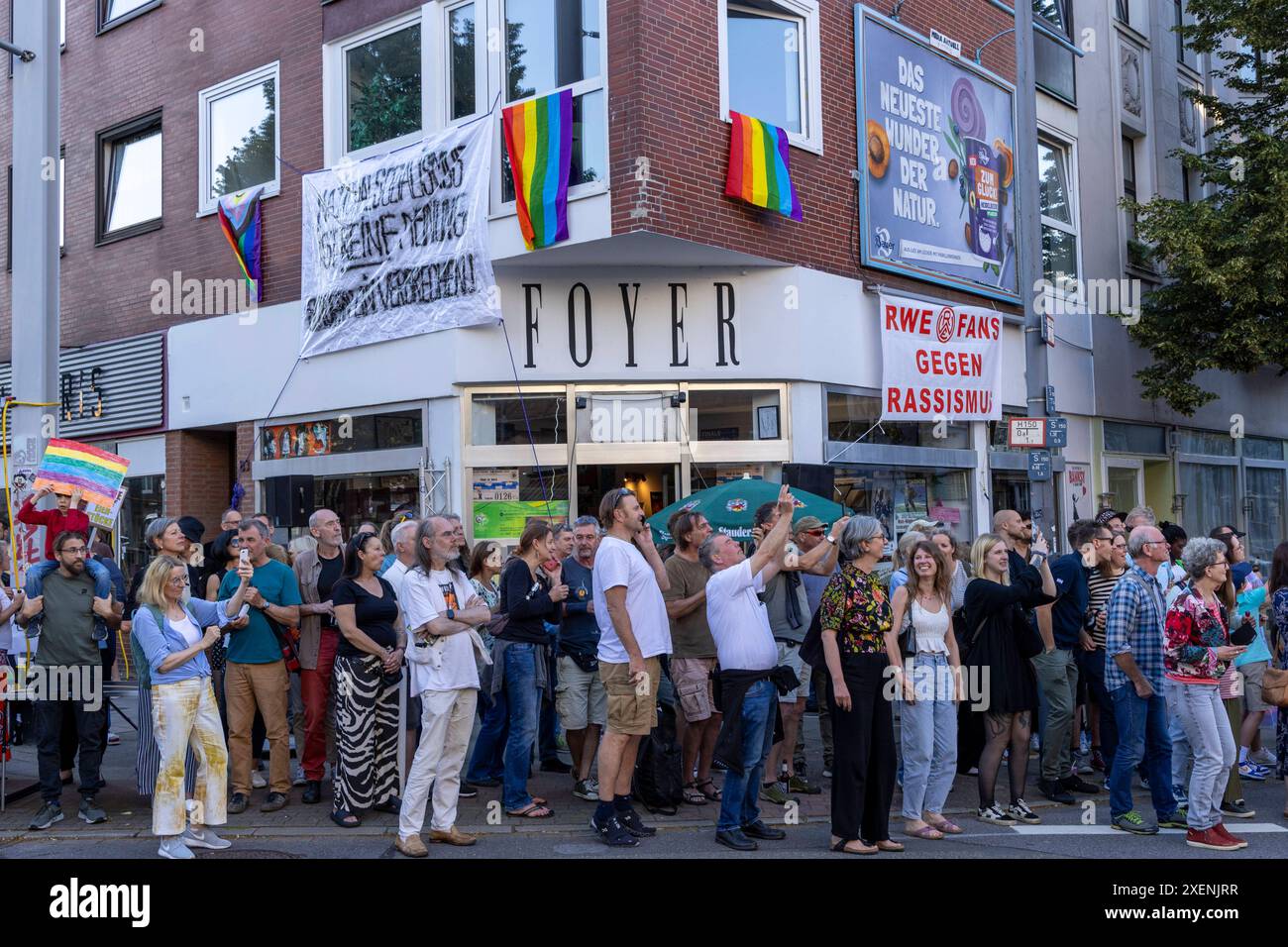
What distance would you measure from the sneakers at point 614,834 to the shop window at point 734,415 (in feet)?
21.3

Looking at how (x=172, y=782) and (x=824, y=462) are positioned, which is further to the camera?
(x=824, y=462)

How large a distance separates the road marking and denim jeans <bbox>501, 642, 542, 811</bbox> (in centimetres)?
315

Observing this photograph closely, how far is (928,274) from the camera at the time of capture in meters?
15.4

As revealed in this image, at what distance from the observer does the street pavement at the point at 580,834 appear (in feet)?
23.6

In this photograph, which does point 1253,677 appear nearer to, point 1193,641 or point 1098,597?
point 1098,597

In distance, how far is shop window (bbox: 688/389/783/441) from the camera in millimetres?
13406

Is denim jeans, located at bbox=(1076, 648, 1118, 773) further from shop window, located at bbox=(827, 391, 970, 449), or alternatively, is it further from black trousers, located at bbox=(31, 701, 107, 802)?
black trousers, located at bbox=(31, 701, 107, 802)

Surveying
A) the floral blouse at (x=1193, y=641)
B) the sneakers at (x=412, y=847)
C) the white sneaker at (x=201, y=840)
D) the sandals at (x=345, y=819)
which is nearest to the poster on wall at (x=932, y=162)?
the floral blouse at (x=1193, y=641)

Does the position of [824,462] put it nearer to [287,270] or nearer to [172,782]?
[287,270]

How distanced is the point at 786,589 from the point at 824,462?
4.80 metres

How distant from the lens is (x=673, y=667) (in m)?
8.48

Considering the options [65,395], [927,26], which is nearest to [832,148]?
[927,26]

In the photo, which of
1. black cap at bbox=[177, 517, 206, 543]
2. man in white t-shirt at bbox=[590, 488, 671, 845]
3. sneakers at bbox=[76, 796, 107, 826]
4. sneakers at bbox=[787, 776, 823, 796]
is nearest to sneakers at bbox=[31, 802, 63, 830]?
sneakers at bbox=[76, 796, 107, 826]

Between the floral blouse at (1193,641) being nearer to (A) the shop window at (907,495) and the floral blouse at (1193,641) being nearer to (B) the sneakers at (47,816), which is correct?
(A) the shop window at (907,495)
